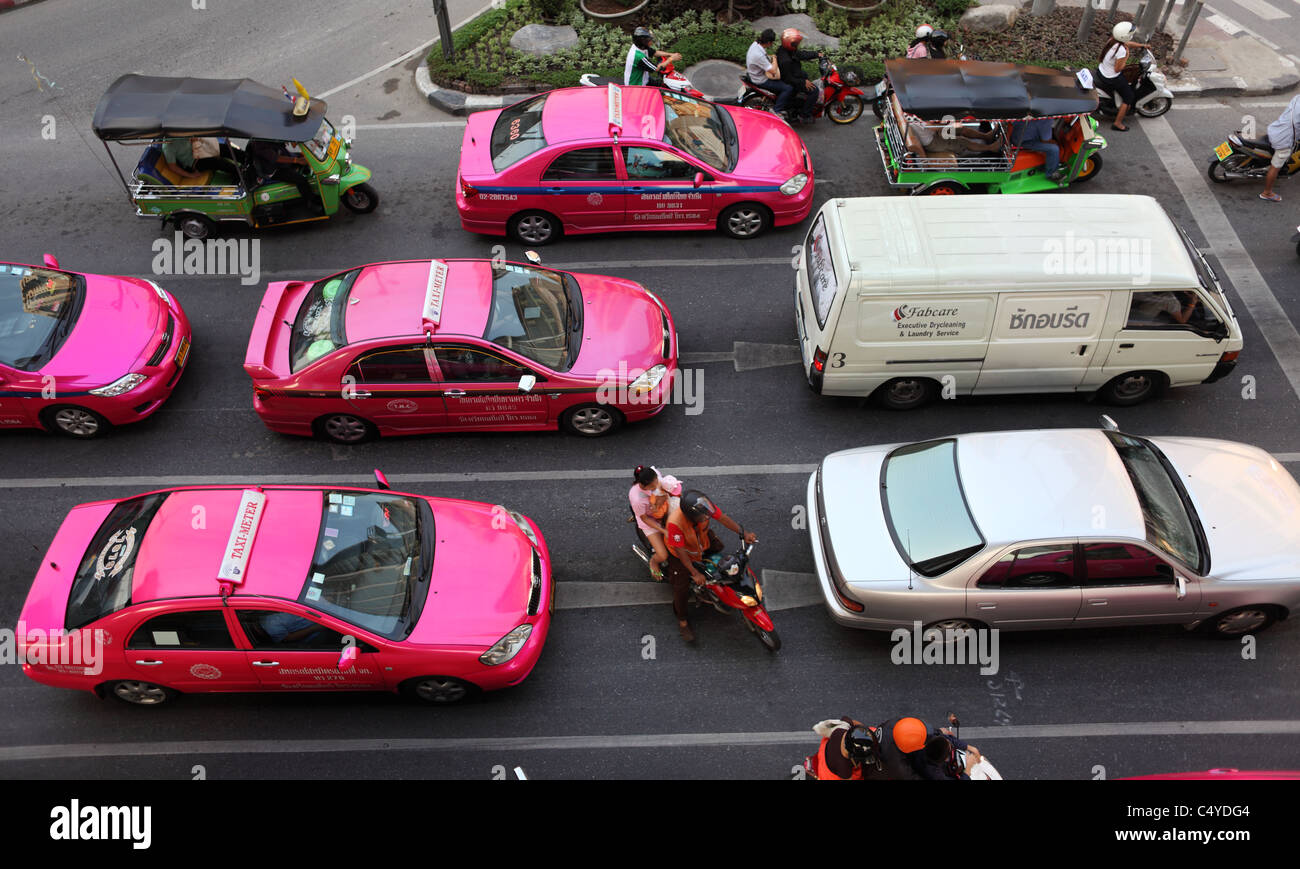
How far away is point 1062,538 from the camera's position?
24.4 feet

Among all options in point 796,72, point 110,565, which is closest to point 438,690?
point 110,565

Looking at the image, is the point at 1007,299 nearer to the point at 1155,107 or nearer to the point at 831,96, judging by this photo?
the point at 831,96

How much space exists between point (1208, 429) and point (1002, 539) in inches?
157

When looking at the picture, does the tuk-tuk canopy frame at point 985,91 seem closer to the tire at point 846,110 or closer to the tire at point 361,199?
the tire at point 846,110

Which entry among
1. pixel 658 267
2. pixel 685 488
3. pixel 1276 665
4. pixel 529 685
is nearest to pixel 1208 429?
pixel 1276 665

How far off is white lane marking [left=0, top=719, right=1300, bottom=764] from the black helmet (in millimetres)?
1868

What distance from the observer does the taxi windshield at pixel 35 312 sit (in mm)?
9312

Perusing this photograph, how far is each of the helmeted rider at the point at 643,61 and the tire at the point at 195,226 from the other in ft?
19.6

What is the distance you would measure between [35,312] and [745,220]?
806 cm

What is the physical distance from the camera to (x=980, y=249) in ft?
29.5

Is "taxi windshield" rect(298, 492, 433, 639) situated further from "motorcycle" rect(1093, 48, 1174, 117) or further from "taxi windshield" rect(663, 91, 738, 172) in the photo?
"motorcycle" rect(1093, 48, 1174, 117)

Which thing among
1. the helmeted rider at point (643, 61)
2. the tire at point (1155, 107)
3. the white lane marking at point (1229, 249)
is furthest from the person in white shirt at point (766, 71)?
the white lane marking at point (1229, 249)

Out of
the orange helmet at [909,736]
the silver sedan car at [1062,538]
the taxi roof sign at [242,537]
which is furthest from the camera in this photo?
the silver sedan car at [1062,538]

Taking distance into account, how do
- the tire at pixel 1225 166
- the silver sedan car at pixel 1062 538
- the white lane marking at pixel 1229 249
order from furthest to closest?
the tire at pixel 1225 166, the white lane marking at pixel 1229 249, the silver sedan car at pixel 1062 538
